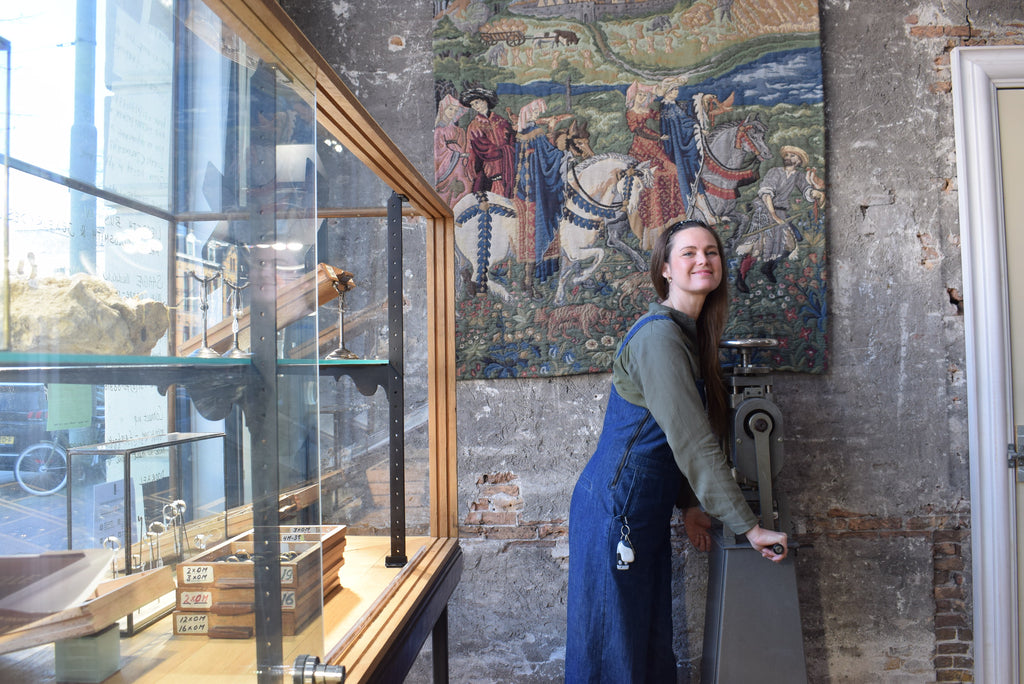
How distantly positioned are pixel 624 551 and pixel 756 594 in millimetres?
568

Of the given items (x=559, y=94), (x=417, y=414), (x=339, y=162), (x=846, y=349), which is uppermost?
(x=559, y=94)

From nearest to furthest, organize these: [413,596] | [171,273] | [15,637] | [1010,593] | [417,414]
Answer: [15,637] < [171,273] < [413,596] < [417,414] < [1010,593]

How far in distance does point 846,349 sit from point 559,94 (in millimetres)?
1626

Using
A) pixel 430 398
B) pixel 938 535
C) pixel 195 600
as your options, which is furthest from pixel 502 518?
pixel 195 600

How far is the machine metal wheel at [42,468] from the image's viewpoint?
43cm

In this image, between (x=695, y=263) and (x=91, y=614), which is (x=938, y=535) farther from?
(x=91, y=614)

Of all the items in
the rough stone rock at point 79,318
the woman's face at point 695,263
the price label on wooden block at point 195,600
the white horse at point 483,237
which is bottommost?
the price label on wooden block at point 195,600

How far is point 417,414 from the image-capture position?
223cm

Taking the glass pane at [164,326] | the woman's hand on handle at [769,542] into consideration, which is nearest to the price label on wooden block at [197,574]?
the glass pane at [164,326]

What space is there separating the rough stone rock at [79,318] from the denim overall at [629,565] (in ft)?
5.06

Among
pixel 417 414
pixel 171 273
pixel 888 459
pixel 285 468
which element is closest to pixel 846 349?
pixel 888 459

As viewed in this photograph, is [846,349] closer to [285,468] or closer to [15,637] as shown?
[285,468]

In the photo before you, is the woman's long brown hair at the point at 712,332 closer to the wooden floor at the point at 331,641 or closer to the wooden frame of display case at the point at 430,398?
the wooden frame of display case at the point at 430,398

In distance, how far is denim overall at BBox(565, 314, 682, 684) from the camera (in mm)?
1825
